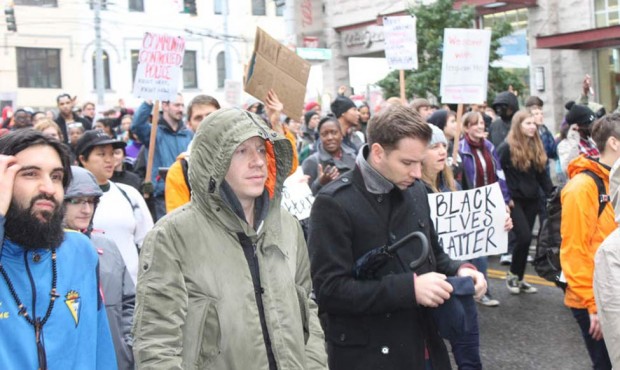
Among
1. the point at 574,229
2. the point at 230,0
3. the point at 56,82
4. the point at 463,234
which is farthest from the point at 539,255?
the point at 230,0

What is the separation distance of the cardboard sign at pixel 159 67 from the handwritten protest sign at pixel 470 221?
3454 millimetres

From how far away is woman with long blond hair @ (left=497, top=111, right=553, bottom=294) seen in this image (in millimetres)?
9089

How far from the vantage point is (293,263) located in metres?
3.28

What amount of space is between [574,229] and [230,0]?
45.9 metres

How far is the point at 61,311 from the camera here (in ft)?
9.70

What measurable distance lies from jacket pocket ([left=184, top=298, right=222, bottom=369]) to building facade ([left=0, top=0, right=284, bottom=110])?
1553 inches

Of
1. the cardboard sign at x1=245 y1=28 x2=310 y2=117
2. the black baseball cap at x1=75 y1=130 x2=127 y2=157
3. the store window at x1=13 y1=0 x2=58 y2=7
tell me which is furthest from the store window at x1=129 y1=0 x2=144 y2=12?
the black baseball cap at x1=75 y1=130 x2=127 y2=157

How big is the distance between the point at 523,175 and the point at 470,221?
9.36 ft

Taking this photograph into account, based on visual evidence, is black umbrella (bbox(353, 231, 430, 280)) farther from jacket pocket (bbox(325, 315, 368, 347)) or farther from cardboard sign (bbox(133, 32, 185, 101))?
cardboard sign (bbox(133, 32, 185, 101))

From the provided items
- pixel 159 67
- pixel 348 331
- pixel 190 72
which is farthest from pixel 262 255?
pixel 190 72

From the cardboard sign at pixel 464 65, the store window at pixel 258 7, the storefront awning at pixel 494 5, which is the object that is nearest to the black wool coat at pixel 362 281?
the cardboard sign at pixel 464 65

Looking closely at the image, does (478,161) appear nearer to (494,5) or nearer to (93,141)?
(93,141)

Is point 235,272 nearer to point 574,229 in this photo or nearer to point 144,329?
point 144,329

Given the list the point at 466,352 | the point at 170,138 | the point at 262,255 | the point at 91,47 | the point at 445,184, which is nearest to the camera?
the point at 262,255
